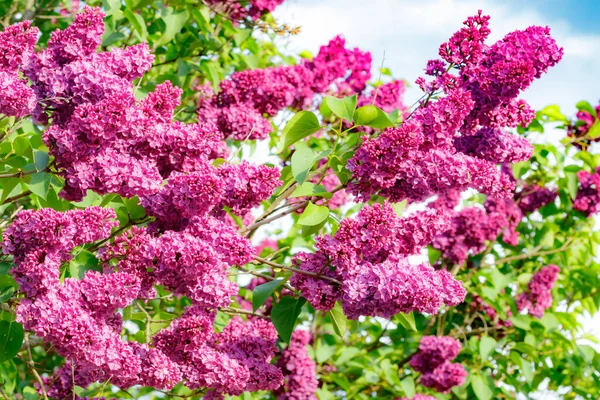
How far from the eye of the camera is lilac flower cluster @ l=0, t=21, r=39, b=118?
8.13 ft

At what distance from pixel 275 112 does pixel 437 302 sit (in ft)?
6.39

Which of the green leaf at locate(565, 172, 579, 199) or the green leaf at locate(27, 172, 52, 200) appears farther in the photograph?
the green leaf at locate(565, 172, 579, 199)

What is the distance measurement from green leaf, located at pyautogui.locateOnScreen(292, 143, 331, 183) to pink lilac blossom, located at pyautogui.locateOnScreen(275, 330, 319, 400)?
1.52 metres

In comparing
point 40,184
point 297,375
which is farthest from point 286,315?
point 297,375

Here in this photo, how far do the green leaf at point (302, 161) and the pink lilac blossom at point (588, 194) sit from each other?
288cm

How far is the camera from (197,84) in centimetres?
503

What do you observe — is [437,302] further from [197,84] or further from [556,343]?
[556,343]

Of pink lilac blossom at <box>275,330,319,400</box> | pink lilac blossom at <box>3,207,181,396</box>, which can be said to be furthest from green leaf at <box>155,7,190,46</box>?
pink lilac blossom at <box>3,207,181,396</box>

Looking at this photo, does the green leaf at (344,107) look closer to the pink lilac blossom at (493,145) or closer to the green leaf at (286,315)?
the pink lilac blossom at (493,145)

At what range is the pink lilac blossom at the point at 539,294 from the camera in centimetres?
503

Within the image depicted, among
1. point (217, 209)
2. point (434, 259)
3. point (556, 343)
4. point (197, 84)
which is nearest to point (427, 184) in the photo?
point (217, 209)

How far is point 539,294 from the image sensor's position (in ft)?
16.5

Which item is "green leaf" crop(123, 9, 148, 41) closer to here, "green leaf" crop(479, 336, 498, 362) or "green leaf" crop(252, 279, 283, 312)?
"green leaf" crop(252, 279, 283, 312)

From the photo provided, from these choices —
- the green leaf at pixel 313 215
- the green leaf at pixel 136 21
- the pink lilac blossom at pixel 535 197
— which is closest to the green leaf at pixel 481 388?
the pink lilac blossom at pixel 535 197
